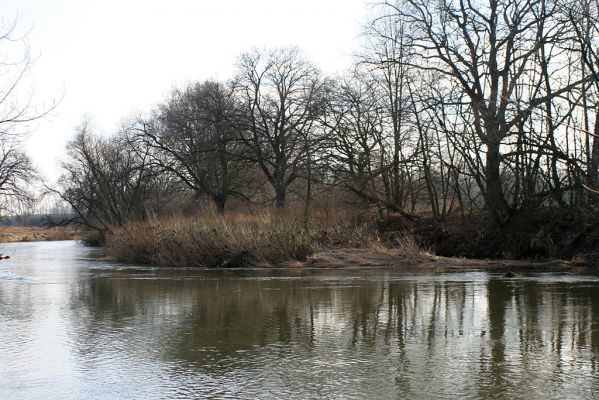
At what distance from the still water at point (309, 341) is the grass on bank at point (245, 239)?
25.8 ft

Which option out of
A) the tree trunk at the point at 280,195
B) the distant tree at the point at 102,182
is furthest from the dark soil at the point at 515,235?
the distant tree at the point at 102,182

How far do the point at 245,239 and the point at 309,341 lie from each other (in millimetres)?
15687

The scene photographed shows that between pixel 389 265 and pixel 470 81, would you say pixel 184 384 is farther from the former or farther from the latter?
pixel 470 81

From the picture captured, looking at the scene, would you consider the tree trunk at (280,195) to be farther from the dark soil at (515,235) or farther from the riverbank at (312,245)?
the dark soil at (515,235)

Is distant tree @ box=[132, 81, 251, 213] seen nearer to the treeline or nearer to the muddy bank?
the treeline

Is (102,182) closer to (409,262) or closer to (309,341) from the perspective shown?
(409,262)

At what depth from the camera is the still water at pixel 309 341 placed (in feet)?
22.1

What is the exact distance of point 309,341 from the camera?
29.7 feet

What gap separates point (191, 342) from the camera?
921cm

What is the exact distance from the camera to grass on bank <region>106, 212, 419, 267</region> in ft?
79.9

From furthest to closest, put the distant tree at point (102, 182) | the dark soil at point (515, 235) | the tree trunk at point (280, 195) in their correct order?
the distant tree at point (102, 182) < the tree trunk at point (280, 195) < the dark soil at point (515, 235)

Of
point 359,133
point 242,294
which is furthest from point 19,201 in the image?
point 242,294

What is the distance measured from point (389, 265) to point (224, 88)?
2852 cm

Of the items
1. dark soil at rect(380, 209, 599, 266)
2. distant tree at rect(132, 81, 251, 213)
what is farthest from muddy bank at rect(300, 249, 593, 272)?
distant tree at rect(132, 81, 251, 213)
